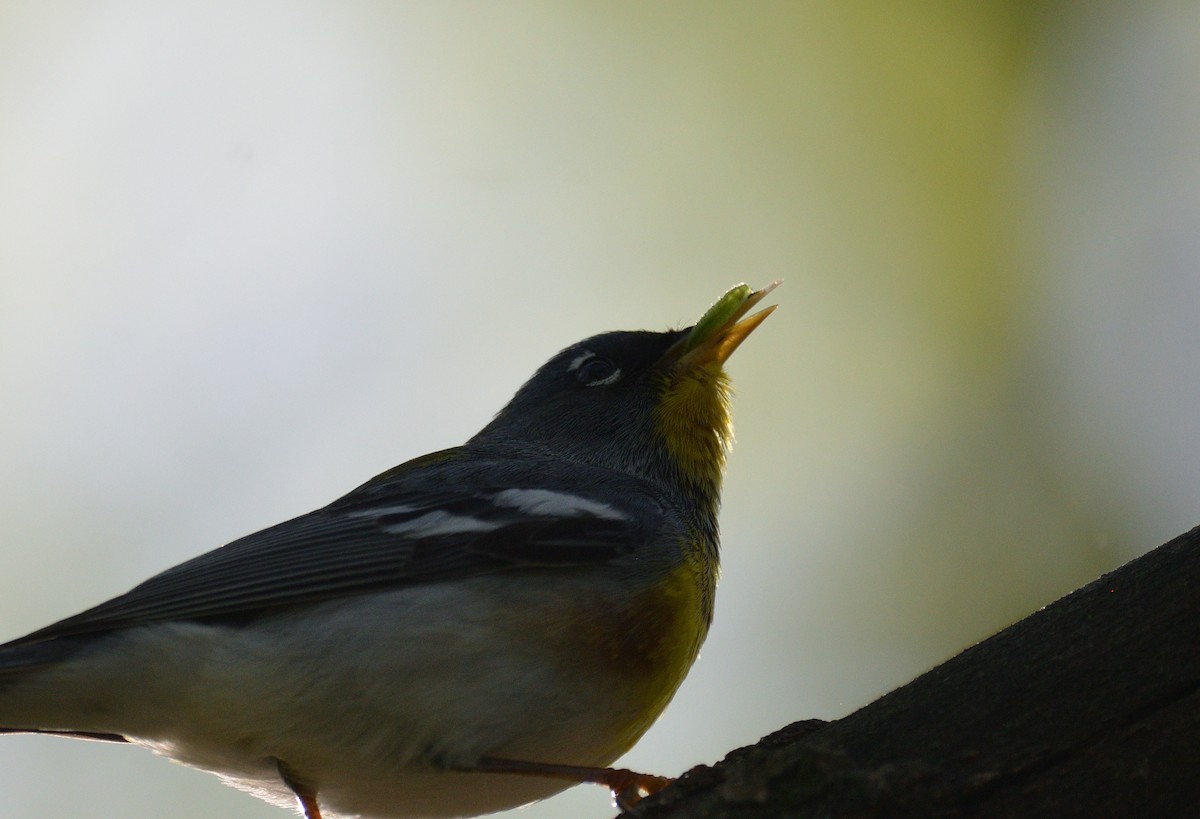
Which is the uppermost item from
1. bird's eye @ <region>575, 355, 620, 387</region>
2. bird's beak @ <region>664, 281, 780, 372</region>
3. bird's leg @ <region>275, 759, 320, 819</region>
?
bird's eye @ <region>575, 355, 620, 387</region>

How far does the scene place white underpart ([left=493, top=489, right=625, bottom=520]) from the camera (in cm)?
404

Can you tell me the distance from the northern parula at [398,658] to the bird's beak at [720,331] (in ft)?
4.14

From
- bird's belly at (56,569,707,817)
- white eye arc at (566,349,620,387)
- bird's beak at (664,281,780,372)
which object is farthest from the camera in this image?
white eye arc at (566,349,620,387)

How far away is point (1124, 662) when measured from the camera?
2160 mm

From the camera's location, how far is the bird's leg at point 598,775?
3426mm

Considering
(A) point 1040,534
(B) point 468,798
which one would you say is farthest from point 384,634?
(A) point 1040,534

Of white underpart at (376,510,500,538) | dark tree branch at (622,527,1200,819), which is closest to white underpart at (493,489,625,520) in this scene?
white underpart at (376,510,500,538)

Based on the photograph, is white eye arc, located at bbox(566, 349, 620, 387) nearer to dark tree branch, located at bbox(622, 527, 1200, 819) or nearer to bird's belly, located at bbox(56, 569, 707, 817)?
bird's belly, located at bbox(56, 569, 707, 817)

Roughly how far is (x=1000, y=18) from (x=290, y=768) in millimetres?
5894

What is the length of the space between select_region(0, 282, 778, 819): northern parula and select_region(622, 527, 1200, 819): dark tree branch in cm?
110

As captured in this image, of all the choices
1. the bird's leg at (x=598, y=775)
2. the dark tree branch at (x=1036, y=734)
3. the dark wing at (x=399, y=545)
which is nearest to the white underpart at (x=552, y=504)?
the dark wing at (x=399, y=545)

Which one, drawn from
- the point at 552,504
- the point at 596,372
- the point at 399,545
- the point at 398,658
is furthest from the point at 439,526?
the point at 596,372

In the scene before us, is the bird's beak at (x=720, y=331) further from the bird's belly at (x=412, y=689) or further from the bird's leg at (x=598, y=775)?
the bird's leg at (x=598, y=775)

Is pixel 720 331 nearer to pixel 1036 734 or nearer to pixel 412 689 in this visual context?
pixel 412 689
